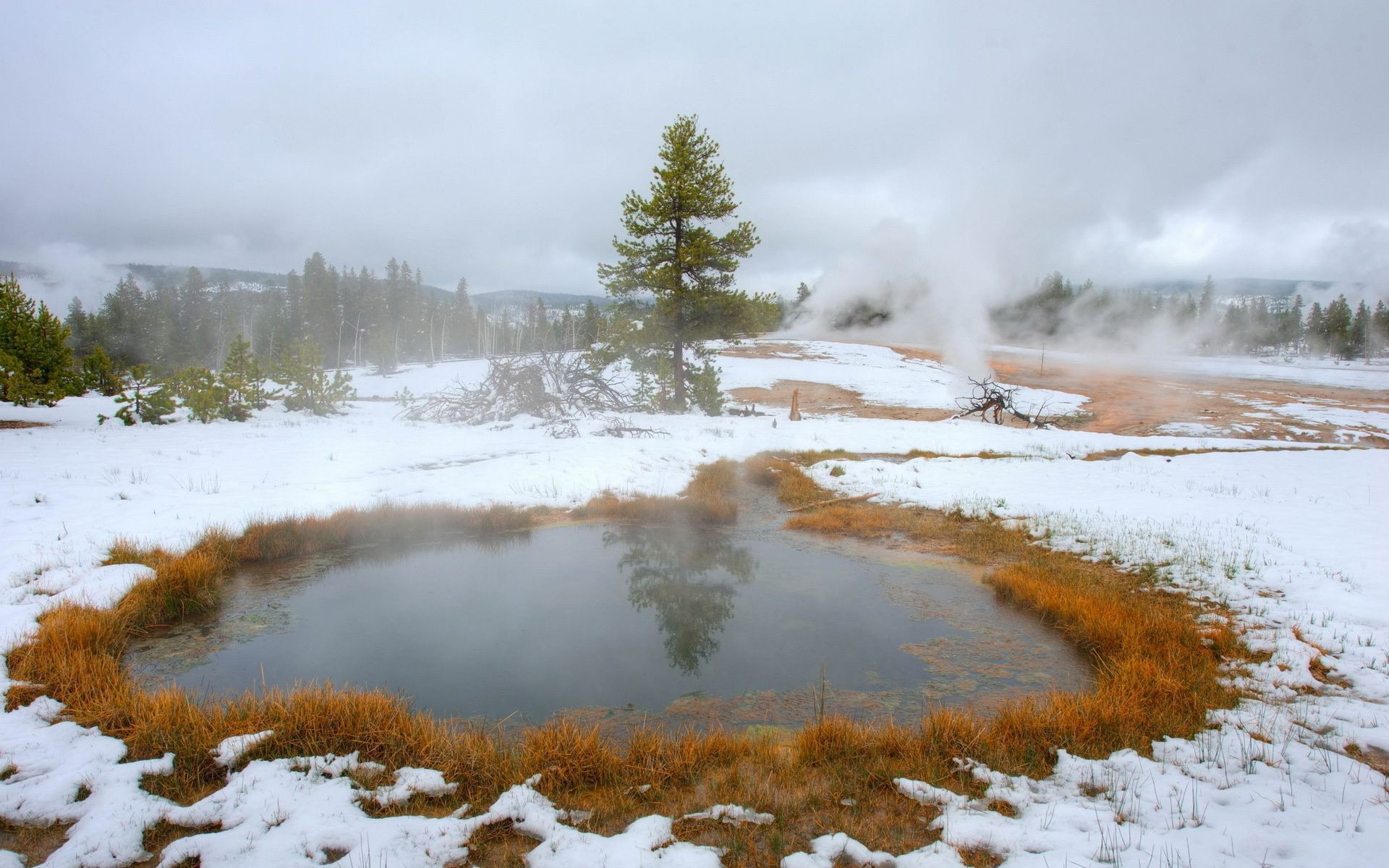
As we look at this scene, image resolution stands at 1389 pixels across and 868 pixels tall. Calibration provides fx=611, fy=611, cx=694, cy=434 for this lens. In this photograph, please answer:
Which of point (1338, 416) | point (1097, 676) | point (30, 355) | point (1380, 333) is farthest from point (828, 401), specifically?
point (1380, 333)

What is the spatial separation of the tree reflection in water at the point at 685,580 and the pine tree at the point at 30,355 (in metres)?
19.3

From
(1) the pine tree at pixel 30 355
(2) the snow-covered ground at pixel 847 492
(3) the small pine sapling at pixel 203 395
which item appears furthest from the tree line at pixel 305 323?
(2) the snow-covered ground at pixel 847 492

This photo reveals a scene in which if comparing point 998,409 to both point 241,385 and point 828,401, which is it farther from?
point 241,385

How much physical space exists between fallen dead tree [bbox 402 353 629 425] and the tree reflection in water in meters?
10.6

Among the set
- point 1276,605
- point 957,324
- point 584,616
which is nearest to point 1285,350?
point 957,324

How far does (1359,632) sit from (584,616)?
748 centimetres

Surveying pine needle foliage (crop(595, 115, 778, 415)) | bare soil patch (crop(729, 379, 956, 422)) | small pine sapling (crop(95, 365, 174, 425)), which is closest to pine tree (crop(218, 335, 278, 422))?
small pine sapling (crop(95, 365, 174, 425))

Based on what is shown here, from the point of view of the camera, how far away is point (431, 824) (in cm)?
339

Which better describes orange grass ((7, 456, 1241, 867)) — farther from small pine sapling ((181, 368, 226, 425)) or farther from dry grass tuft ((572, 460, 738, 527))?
small pine sapling ((181, 368, 226, 425))

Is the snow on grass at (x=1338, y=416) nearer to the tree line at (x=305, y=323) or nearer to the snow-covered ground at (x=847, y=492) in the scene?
the snow-covered ground at (x=847, y=492)

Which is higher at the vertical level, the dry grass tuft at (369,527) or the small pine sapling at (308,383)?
the small pine sapling at (308,383)

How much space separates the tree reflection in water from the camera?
6.52m

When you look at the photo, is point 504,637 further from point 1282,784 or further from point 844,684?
point 1282,784

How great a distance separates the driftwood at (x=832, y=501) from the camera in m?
12.0
